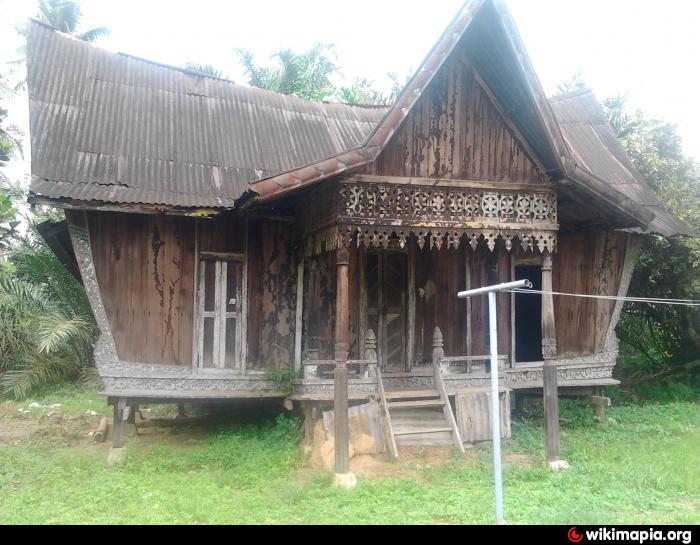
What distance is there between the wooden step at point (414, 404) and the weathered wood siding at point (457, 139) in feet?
10.7

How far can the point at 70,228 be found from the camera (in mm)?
9273

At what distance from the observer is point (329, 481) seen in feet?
25.6

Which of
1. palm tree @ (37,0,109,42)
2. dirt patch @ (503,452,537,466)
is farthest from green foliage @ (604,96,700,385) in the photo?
palm tree @ (37,0,109,42)

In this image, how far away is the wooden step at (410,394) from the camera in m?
9.32

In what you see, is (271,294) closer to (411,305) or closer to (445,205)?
(411,305)

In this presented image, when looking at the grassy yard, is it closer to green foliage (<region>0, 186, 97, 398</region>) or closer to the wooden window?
the wooden window


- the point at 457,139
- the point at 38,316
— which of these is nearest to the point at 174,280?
the point at 457,139

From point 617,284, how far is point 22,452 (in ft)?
34.6

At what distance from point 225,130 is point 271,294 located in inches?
127

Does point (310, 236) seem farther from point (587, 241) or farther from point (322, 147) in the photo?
point (587, 241)

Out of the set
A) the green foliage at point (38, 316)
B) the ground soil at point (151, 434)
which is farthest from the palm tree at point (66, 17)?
the ground soil at point (151, 434)

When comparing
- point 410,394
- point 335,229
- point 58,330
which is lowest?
point 410,394

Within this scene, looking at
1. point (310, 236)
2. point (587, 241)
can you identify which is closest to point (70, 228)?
point (310, 236)
